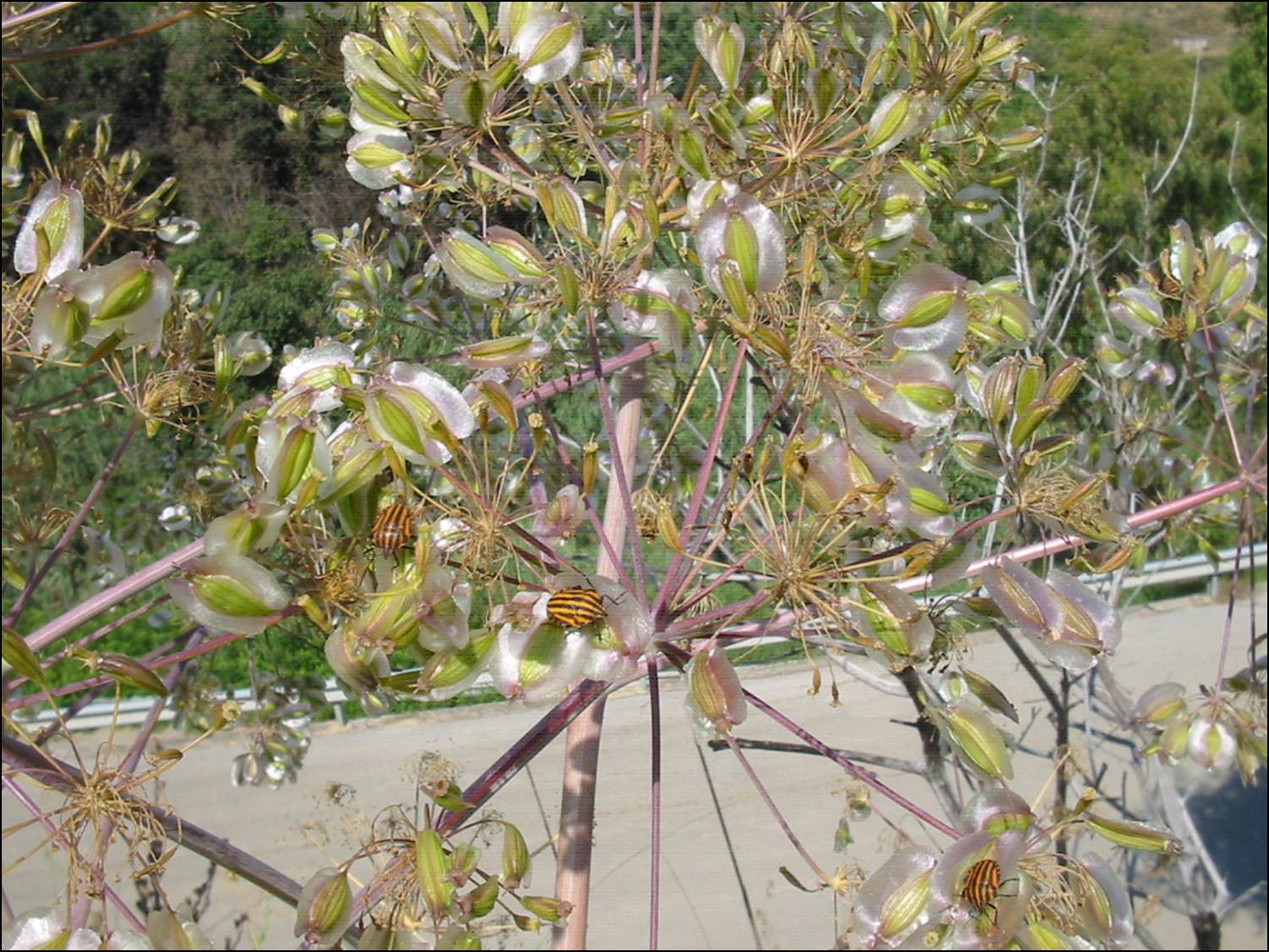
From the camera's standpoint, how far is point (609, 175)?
1.94 feet

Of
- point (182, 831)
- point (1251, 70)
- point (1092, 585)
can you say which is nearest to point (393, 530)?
point (182, 831)

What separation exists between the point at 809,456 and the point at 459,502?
Result: 198mm

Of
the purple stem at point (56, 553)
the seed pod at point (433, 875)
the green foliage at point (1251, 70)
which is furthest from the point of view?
the green foliage at point (1251, 70)

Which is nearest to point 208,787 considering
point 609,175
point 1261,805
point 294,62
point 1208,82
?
point 294,62

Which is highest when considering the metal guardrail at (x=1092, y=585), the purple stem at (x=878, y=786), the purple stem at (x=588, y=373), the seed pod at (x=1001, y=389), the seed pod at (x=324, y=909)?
the seed pod at (x=1001, y=389)

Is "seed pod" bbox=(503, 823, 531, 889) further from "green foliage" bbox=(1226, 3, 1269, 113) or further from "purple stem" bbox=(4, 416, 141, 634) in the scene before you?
"green foliage" bbox=(1226, 3, 1269, 113)

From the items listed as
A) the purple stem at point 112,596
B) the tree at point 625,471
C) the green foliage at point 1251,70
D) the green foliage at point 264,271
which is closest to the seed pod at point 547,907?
the tree at point 625,471

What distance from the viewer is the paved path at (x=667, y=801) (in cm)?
81

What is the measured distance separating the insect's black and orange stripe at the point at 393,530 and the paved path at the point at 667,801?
200mm

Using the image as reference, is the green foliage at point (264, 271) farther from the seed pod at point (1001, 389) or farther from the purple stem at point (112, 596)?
the seed pod at point (1001, 389)

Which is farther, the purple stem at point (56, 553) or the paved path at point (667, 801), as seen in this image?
the paved path at point (667, 801)

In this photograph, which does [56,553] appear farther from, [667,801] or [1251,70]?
[1251,70]

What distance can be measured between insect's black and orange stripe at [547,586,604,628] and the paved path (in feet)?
0.61

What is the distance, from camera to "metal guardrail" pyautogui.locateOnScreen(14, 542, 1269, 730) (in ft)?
3.45
